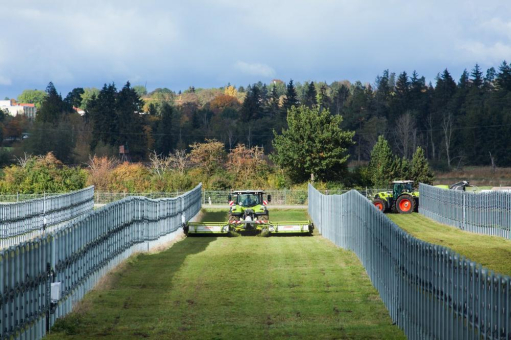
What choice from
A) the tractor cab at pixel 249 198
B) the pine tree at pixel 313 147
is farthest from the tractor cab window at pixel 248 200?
the pine tree at pixel 313 147

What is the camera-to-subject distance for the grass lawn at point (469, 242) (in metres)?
19.7

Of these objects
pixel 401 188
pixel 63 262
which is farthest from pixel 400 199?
pixel 63 262

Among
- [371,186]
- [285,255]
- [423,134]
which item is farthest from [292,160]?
[423,134]

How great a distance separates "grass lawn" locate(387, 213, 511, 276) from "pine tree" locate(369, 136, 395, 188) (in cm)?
2703

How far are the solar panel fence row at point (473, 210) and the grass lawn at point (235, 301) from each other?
1017cm

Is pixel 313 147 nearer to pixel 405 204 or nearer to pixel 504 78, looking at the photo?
pixel 405 204

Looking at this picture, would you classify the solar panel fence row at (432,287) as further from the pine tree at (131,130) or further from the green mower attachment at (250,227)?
the pine tree at (131,130)

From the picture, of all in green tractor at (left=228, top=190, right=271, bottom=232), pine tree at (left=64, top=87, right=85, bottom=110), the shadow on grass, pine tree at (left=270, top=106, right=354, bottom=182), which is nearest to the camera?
the shadow on grass

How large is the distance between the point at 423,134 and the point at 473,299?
4910 inches

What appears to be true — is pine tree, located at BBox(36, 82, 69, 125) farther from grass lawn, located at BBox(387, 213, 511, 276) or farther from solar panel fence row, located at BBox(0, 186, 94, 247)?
grass lawn, located at BBox(387, 213, 511, 276)

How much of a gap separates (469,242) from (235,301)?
14.3 m

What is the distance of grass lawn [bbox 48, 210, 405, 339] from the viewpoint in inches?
453

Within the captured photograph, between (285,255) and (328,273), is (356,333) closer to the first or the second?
(328,273)

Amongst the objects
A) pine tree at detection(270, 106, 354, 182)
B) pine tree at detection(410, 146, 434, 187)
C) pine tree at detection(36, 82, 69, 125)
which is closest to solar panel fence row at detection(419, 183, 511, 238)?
pine tree at detection(270, 106, 354, 182)
